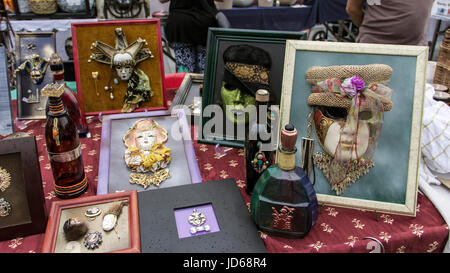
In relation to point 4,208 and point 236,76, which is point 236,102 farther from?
point 4,208

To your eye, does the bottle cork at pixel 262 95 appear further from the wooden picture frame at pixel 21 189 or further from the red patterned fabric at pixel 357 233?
the wooden picture frame at pixel 21 189

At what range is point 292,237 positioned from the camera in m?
0.88

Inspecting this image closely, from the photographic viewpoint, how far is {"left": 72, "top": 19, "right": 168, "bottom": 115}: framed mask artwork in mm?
1312

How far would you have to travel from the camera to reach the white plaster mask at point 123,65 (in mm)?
1294

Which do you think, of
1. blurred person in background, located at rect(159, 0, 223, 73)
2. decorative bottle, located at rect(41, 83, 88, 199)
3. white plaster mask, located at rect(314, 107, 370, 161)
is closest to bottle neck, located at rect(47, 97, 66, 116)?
decorative bottle, located at rect(41, 83, 88, 199)

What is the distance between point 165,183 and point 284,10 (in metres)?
3.50

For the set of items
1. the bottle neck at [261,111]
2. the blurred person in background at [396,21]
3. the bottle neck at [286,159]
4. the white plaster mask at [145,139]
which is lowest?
the white plaster mask at [145,139]

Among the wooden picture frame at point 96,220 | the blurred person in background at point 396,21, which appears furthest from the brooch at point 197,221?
the blurred person in background at point 396,21

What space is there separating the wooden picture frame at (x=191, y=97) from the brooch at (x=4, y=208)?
0.71 meters

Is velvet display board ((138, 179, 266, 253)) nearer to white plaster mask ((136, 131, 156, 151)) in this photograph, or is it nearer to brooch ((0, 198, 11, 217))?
white plaster mask ((136, 131, 156, 151))

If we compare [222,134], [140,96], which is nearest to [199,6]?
[140,96]

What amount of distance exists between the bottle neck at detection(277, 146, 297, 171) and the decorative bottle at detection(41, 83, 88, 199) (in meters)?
0.58
